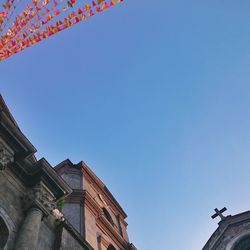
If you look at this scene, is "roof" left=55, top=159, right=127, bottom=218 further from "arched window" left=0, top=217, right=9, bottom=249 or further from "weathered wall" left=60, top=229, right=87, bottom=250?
"arched window" left=0, top=217, right=9, bottom=249

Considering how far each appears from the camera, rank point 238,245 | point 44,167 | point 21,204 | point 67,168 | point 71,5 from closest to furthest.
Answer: point 71,5
point 21,204
point 44,167
point 67,168
point 238,245

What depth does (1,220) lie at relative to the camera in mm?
9625

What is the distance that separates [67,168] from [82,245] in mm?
9874

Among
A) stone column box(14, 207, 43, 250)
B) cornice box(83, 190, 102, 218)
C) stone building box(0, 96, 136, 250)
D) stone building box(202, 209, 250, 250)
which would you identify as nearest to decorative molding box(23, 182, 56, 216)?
stone building box(0, 96, 136, 250)

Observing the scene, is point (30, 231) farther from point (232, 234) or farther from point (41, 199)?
point (232, 234)

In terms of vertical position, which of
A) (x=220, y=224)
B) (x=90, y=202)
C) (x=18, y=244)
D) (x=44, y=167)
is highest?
(x=220, y=224)

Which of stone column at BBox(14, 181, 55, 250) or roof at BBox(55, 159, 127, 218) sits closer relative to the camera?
stone column at BBox(14, 181, 55, 250)

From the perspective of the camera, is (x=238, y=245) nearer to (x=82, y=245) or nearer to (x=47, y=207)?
(x=82, y=245)

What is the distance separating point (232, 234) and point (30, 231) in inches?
727

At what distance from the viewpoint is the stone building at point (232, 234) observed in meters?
24.3

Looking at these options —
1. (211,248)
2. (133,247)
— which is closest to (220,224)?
(211,248)

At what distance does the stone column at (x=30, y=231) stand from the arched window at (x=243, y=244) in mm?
17274

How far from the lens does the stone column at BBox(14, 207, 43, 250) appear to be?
9.22 meters

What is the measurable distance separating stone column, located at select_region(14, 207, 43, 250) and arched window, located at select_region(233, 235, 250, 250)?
17.3m
